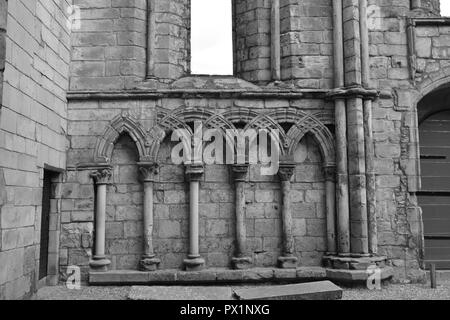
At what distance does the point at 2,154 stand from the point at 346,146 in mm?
4701

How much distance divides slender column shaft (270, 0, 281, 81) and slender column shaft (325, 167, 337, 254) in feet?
5.83

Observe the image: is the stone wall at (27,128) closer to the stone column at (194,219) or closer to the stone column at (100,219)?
the stone column at (100,219)

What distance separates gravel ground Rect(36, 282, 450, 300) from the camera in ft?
18.5

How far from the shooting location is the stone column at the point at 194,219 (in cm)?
636

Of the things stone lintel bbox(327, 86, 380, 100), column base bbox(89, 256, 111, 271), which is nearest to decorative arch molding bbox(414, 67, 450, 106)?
stone lintel bbox(327, 86, 380, 100)

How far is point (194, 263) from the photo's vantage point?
6.32m

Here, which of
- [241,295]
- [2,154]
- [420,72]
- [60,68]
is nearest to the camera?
[2,154]

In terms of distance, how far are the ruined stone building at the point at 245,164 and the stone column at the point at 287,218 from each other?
0.07ft

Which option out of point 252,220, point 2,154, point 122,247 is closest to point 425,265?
point 252,220

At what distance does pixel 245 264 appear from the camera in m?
6.42

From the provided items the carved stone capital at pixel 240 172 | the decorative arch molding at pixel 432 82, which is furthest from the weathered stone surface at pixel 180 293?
the decorative arch molding at pixel 432 82

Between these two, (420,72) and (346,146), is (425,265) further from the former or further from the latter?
(420,72)

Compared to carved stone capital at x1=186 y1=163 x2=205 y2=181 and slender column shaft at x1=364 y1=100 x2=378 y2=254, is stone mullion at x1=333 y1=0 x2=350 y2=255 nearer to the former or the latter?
slender column shaft at x1=364 y1=100 x2=378 y2=254

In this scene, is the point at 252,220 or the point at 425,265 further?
the point at 425,265
